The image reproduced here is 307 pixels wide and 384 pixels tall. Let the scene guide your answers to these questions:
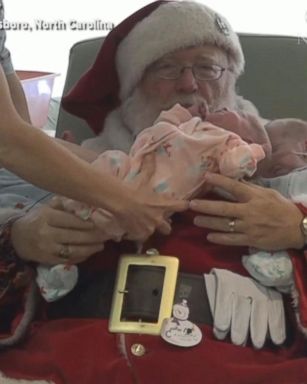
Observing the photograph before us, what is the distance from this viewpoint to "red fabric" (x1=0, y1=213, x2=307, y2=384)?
1.07m

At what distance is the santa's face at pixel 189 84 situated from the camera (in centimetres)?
145

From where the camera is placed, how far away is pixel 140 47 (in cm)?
153

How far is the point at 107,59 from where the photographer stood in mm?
1588

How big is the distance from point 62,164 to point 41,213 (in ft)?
0.66

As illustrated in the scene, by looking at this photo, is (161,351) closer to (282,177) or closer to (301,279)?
(301,279)

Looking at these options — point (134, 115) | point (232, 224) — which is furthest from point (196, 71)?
point (232, 224)

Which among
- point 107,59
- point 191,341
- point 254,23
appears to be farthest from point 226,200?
point 254,23

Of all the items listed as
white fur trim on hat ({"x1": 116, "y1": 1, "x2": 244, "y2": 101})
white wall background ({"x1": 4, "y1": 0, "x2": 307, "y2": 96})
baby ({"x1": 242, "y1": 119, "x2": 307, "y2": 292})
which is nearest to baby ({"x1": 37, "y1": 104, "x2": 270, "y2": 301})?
baby ({"x1": 242, "y1": 119, "x2": 307, "y2": 292})

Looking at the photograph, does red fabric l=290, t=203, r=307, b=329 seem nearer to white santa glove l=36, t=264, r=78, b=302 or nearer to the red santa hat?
white santa glove l=36, t=264, r=78, b=302

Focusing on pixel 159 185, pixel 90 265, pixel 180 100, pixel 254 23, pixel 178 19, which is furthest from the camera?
pixel 254 23

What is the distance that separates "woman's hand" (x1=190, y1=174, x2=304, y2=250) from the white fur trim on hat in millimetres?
430

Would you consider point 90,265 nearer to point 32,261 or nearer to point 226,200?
point 32,261

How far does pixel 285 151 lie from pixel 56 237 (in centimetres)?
47

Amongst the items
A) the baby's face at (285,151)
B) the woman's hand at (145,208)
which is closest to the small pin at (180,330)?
the woman's hand at (145,208)
